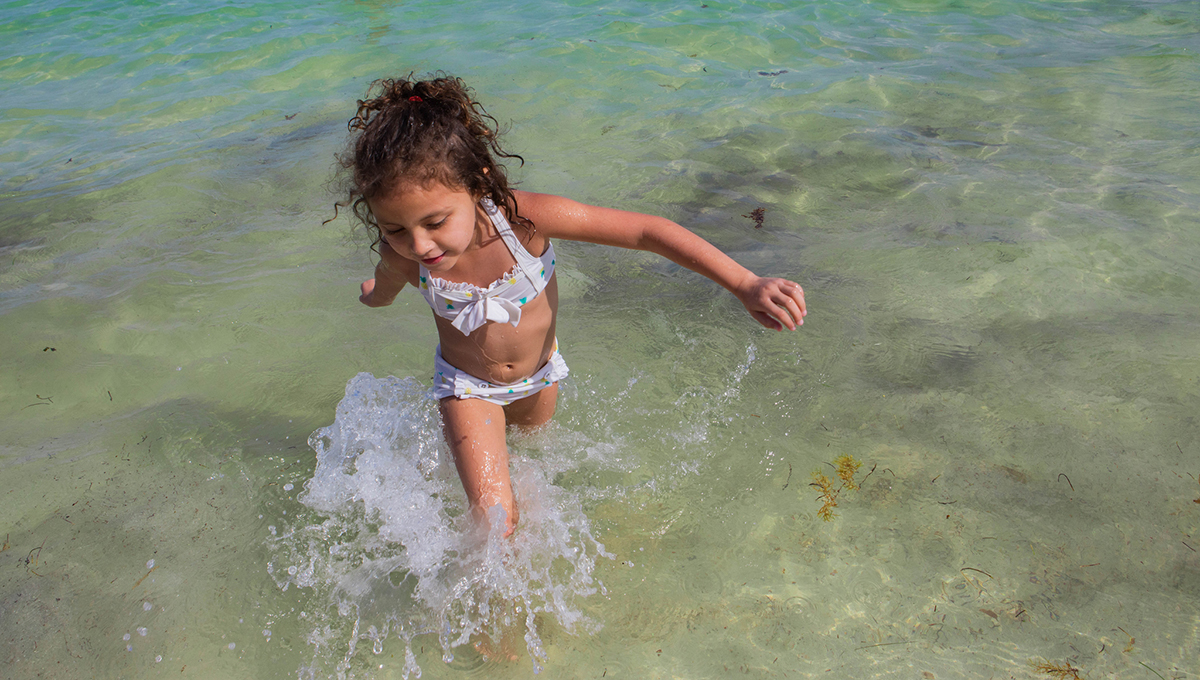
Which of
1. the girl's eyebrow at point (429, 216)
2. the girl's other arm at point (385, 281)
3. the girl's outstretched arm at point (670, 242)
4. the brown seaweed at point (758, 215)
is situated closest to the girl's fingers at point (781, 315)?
the girl's outstretched arm at point (670, 242)

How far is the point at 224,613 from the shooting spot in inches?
92.2

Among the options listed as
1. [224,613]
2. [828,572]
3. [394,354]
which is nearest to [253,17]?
[394,354]

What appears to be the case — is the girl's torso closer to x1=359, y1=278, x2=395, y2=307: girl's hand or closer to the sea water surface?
x1=359, y1=278, x2=395, y2=307: girl's hand

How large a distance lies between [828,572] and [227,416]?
2541mm

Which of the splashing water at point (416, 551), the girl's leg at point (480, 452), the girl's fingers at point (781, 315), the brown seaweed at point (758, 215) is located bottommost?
the splashing water at point (416, 551)

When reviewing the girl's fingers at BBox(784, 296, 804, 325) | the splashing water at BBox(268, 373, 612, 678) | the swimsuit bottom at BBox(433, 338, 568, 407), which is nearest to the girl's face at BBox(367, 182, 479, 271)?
the swimsuit bottom at BBox(433, 338, 568, 407)

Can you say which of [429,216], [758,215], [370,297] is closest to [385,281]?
[370,297]

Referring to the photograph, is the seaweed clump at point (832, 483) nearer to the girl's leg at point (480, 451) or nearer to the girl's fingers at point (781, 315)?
the girl's fingers at point (781, 315)

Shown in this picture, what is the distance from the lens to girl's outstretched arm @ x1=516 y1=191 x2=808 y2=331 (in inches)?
85.6

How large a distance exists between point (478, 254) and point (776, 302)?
107cm

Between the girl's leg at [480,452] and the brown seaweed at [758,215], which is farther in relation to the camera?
the brown seaweed at [758,215]

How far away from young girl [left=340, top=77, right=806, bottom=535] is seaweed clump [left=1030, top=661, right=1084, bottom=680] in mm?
1128

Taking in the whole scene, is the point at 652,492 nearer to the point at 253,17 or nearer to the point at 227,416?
the point at 227,416

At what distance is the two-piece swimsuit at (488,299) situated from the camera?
2578mm
